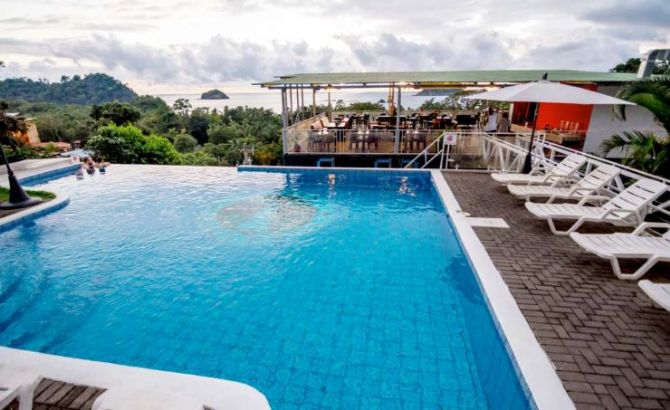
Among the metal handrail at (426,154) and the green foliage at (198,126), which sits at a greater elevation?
the metal handrail at (426,154)

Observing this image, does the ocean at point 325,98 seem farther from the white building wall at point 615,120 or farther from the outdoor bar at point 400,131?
the white building wall at point 615,120

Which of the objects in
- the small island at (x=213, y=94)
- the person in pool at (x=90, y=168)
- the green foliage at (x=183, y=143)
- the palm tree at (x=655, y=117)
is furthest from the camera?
the small island at (x=213, y=94)

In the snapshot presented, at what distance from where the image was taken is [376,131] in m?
12.5

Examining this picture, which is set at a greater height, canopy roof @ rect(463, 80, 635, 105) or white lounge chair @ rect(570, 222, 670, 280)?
canopy roof @ rect(463, 80, 635, 105)

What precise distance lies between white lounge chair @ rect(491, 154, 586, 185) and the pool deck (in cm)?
175

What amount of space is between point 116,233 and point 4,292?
236 centimetres

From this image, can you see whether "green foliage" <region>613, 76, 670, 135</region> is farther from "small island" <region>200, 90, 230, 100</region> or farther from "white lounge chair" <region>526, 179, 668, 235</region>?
"small island" <region>200, 90, 230, 100</region>

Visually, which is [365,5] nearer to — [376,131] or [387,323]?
[376,131]

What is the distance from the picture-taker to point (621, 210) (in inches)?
201

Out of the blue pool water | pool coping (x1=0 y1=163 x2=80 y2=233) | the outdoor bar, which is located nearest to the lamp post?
pool coping (x1=0 y1=163 x2=80 y2=233)

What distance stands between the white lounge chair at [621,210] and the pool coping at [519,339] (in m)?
1.56

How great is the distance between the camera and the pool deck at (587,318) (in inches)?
107

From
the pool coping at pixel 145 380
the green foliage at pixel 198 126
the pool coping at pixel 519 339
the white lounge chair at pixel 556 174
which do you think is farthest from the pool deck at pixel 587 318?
the green foliage at pixel 198 126

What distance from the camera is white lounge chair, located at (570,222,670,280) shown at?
157 inches
